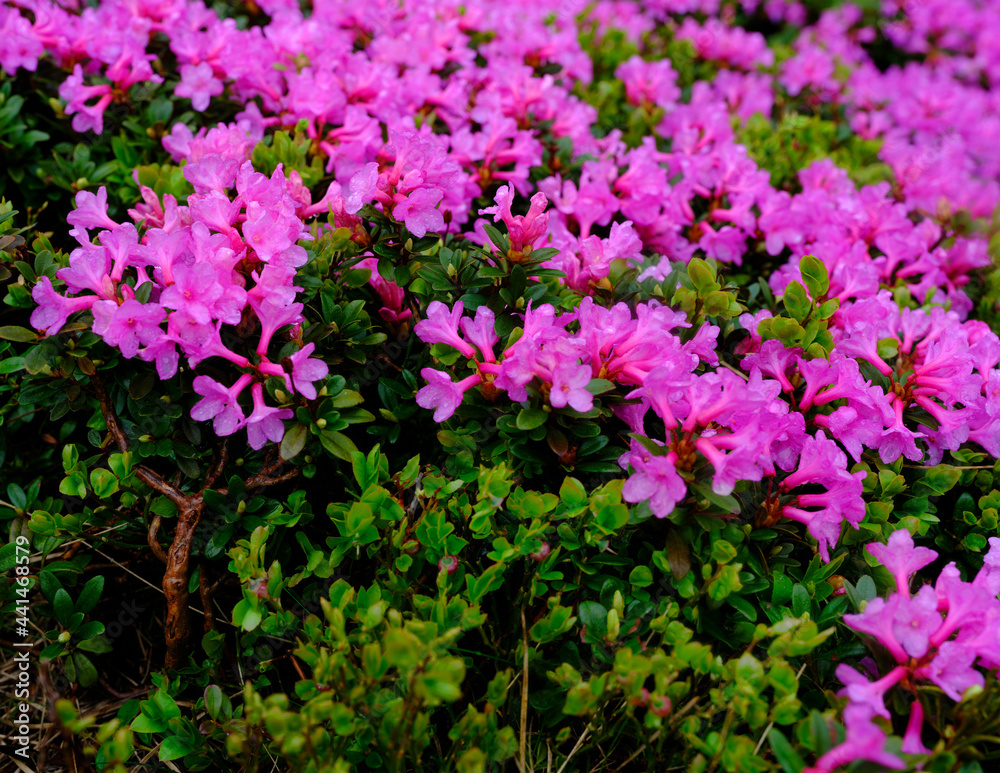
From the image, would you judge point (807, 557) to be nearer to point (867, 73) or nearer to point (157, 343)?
point (157, 343)

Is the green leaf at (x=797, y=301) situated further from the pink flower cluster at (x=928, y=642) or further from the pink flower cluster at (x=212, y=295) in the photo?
the pink flower cluster at (x=212, y=295)

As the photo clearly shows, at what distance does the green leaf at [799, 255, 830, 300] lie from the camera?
1946 mm

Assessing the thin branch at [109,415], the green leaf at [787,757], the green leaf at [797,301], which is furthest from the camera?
the green leaf at [797,301]

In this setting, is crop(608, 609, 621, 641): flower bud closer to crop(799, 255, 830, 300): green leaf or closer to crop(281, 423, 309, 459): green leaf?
crop(281, 423, 309, 459): green leaf

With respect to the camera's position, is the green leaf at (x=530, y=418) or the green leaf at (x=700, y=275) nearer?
the green leaf at (x=530, y=418)

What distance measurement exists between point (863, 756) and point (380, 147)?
6.76ft

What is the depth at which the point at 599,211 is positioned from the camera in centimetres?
233

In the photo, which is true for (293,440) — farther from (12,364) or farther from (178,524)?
(12,364)

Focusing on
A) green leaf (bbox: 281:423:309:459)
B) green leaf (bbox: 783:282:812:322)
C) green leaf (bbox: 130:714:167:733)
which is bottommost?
green leaf (bbox: 130:714:167:733)

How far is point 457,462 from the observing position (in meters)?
1.76

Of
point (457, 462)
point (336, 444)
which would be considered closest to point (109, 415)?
point (336, 444)

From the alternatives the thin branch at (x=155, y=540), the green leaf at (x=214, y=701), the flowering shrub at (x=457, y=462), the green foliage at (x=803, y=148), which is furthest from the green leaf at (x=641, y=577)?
the green foliage at (x=803, y=148)

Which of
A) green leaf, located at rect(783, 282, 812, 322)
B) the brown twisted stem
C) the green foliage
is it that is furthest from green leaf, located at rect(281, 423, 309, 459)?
the green foliage

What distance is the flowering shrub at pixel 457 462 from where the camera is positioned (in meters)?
1.44
